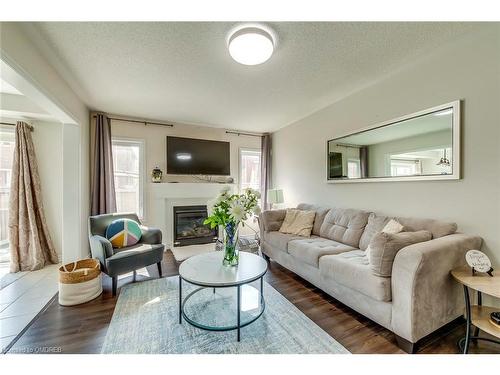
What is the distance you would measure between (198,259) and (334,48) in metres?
2.34

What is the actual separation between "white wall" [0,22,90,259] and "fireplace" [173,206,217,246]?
1.38 meters

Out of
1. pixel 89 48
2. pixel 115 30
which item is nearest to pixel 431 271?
pixel 115 30

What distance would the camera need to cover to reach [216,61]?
6.89 feet

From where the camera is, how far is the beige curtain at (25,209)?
9.26 feet

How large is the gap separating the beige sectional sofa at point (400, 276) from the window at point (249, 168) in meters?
2.48

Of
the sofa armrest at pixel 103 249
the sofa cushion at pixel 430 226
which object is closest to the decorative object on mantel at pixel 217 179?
the sofa armrest at pixel 103 249

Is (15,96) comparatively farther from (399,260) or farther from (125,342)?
(399,260)

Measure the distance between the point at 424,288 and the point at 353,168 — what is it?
5.83 feet

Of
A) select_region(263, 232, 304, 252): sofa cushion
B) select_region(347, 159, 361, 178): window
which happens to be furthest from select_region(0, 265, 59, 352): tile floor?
select_region(347, 159, 361, 178): window

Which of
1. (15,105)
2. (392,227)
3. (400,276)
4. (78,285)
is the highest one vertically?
(15,105)

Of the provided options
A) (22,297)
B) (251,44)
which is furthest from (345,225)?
(22,297)

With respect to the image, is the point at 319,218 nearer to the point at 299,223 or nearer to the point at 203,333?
the point at 299,223

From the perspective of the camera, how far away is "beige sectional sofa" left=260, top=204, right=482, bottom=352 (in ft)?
4.62

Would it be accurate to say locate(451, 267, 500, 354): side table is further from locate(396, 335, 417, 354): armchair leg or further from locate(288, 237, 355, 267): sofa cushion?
locate(288, 237, 355, 267): sofa cushion
